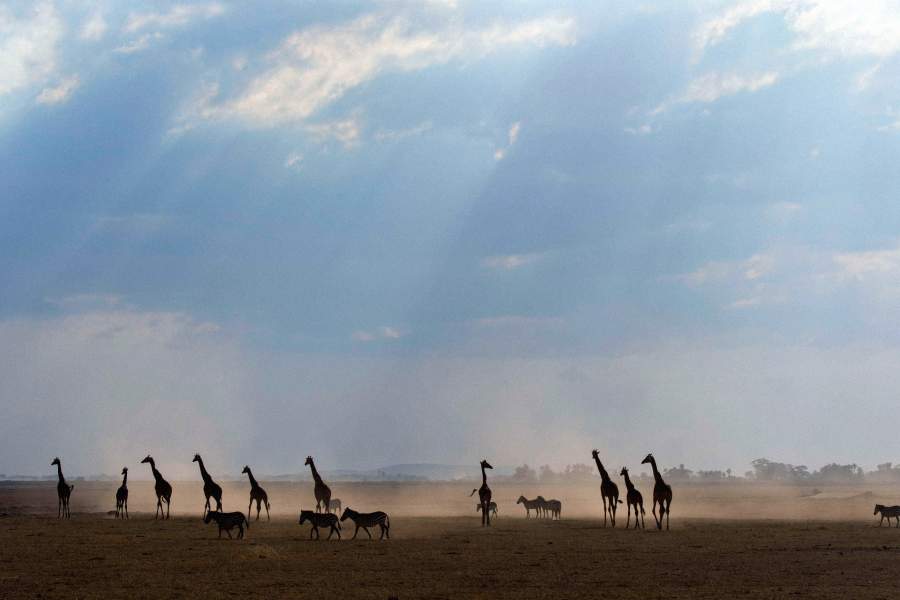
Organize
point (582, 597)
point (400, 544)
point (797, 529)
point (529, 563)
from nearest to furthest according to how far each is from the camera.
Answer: point (582, 597) → point (529, 563) → point (400, 544) → point (797, 529)

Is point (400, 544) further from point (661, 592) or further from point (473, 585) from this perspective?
point (661, 592)

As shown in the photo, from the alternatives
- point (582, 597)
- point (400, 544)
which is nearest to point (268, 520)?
point (400, 544)

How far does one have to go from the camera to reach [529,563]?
99.6 ft

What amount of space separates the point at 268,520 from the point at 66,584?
82.3ft

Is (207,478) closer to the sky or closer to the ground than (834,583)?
closer to the sky

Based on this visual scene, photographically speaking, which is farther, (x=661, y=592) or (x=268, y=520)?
(x=268, y=520)

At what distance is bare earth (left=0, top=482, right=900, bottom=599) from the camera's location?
2402 cm

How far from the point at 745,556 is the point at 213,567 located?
17.9 metres

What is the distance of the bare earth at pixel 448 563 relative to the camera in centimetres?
2402

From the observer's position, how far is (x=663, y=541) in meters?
38.7

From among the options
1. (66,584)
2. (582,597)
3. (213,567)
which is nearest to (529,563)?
(582,597)

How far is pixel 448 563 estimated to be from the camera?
30.0 m

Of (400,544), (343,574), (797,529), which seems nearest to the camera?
(343,574)

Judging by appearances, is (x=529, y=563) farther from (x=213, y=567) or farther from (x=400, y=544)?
(x=213, y=567)
